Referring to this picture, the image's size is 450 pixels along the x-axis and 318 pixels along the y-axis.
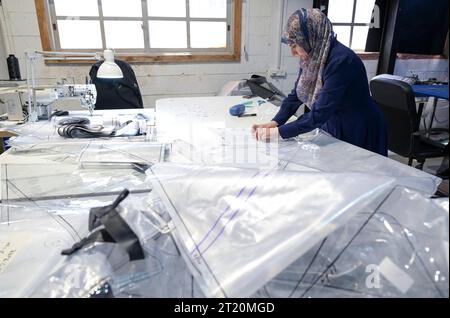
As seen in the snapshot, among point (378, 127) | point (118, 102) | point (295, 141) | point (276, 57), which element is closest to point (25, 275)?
point (295, 141)

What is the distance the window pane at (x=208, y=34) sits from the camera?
3.35m

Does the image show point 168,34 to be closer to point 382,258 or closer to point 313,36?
point 313,36

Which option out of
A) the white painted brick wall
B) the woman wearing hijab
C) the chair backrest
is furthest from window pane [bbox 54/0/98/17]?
the chair backrest

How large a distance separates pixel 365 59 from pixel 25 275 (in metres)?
4.02

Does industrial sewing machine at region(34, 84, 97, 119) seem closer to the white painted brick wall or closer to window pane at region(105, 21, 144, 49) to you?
the white painted brick wall

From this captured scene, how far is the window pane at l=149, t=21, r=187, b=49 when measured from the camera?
323cm

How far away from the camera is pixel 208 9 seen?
10.8 feet

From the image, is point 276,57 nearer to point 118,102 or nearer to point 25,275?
point 118,102

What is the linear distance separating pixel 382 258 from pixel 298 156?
72 cm

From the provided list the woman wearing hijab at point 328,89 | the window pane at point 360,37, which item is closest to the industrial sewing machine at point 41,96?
the woman wearing hijab at point 328,89

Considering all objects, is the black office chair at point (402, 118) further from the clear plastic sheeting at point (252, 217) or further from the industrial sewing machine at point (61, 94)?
the industrial sewing machine at point (61, 94)

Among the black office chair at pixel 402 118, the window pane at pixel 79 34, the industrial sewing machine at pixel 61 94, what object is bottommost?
the black office chair at pixel 402 118

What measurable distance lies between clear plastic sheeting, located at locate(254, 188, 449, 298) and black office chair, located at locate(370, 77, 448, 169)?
184 centimetres

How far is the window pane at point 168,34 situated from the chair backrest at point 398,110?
200cm
